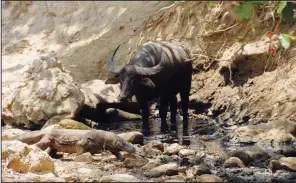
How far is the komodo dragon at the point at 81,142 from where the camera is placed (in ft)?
21.5

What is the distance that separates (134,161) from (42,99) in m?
4.03

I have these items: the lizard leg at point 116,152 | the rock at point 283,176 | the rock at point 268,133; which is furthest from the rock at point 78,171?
the rock at point 268,133

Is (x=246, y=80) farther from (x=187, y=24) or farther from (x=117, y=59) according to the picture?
(x=117, y=59)

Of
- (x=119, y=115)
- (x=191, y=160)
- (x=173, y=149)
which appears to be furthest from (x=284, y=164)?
(x=119, y=115)

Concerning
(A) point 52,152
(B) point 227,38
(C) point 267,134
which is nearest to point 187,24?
(B) point 227,38

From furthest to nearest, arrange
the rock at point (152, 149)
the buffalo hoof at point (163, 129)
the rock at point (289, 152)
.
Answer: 1. the buffalo hoof at point (163, 129)
2. the rock at point (152, 149)
3. the rock at point (289, 152)

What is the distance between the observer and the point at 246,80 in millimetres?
10391

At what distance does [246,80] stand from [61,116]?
3.67m

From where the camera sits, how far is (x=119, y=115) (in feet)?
35.7

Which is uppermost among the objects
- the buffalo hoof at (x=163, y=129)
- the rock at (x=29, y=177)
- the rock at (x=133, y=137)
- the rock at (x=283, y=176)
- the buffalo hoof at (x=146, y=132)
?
the buffalo hoof at (x=163, y=129)

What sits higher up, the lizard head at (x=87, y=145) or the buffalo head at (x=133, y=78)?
the buffalo head at (x=133, y=78)

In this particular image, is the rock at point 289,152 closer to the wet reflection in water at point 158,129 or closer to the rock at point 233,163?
the rock at point 233,163

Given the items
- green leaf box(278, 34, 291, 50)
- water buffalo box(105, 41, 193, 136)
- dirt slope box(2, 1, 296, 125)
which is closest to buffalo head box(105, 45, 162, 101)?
water buffalo box(105, 41, 193, 136)

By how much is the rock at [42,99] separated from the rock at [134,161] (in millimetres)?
3389
